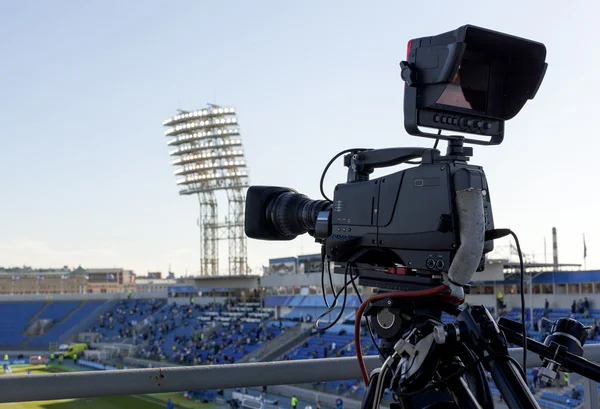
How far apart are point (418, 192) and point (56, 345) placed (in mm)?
29532

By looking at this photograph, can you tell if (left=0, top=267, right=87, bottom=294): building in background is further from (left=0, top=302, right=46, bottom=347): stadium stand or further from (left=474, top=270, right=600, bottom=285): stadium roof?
(left=474, top=270, right=600, bottom=285): stadium roof

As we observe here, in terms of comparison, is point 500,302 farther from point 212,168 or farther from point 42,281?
point 42,281

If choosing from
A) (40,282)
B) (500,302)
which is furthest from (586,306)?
(40,282)

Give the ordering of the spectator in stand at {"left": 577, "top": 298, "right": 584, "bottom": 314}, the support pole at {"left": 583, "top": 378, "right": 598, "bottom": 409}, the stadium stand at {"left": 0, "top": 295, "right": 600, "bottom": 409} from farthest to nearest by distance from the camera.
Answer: the stadium stand at {"left": 0, "top": 295, "right": 600, "bottom": 409}
the spectator in stand at {"left": 577, "top": 298, "right": 584, "bottom": 314}
the support pole at {"left": 583, "top": 378, "right": 598, "bottom": 409}

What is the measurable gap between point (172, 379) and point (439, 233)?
2.31 feet

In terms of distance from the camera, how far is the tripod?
0.97m

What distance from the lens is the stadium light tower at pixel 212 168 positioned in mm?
33219

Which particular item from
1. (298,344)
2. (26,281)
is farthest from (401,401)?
(26,281)

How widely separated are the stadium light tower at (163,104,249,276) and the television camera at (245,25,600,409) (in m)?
31.6

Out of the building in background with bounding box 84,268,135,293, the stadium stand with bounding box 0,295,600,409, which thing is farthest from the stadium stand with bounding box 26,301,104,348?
the building in background with bounding box 84,268,135,293

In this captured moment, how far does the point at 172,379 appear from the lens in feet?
4.53

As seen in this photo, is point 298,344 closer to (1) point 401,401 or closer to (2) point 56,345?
(2) point 56,345

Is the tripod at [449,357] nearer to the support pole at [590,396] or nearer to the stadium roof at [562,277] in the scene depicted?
the support pole at [590,396]

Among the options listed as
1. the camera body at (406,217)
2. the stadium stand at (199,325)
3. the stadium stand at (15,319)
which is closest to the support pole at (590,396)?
the camera body at (406,217)
